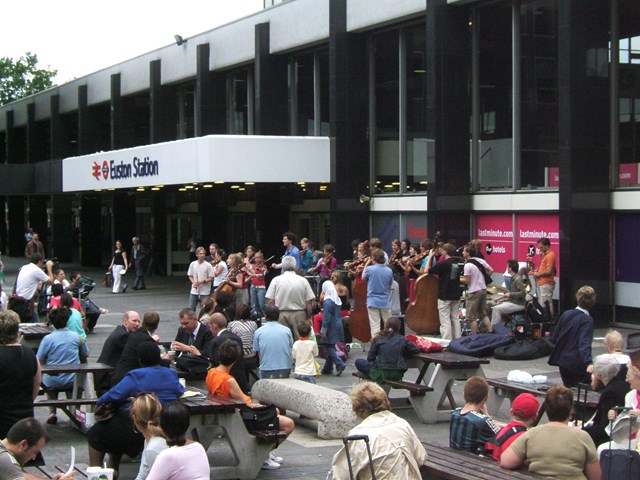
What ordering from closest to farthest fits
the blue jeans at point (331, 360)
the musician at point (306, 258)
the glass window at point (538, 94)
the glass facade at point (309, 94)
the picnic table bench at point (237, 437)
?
1. the picnic table bench at point (237, 437)
2. the blue jeans at point (331, 360)
3. the glass window at point (538, 94)
4. the musician at point (306, 258)
5. the glass facade at point (309, 94)

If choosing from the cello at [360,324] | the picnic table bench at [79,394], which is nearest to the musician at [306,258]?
the cello at [360,324]

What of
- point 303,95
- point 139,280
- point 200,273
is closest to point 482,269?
point 200,273

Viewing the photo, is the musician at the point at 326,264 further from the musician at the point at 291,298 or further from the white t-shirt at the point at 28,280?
the white t-shirt at the point at 28,280

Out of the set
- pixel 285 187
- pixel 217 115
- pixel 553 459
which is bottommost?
pixel 553 459

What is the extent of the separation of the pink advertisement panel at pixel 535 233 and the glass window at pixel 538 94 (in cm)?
78

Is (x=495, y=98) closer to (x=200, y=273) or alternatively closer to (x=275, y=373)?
(x=200, y=273)

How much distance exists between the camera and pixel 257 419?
10.1 meters

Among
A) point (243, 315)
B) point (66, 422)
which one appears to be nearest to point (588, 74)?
point (243, 315)

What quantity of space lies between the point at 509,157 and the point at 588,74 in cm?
344

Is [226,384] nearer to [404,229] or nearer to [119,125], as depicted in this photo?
[404,229]

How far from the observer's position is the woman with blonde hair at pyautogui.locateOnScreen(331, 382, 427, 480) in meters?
7.06

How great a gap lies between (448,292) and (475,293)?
50cm

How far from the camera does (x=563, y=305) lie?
20219mm

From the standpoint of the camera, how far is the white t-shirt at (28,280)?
1988 centimetres
